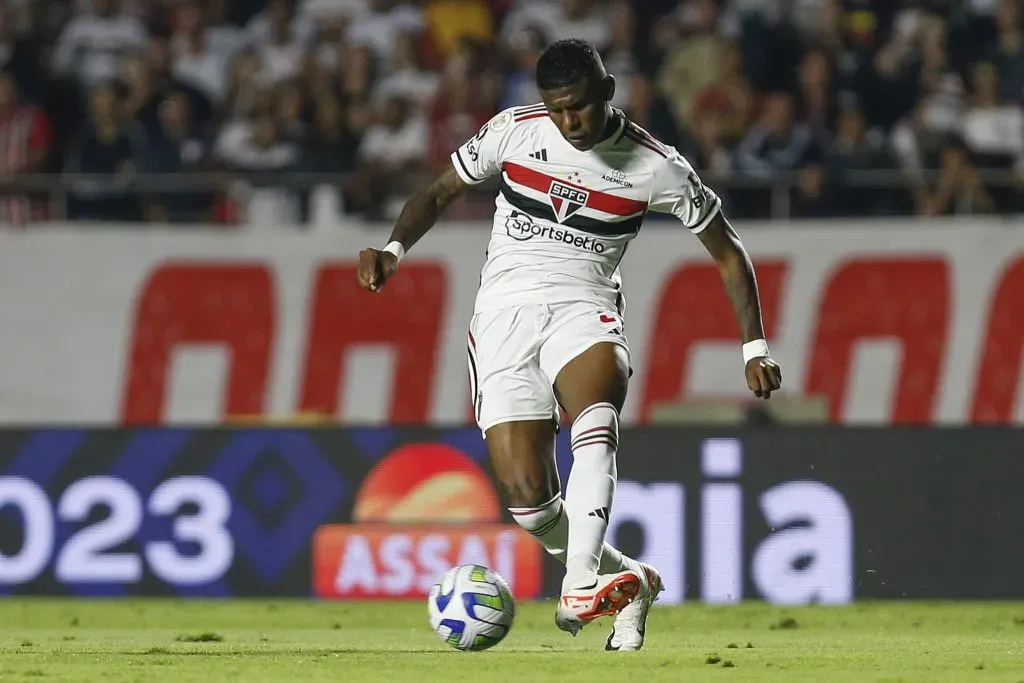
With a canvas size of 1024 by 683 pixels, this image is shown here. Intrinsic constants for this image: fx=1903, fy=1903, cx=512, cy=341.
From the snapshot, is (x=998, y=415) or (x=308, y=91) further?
(x=308, y=91)

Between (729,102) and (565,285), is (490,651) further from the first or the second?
(729,102)

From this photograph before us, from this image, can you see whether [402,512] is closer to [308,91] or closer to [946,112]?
[308,91]

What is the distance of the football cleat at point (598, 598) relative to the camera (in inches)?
267

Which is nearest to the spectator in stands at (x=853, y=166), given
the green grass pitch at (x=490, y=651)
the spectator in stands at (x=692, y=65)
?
the spectator in stands at (x=692, y=65)

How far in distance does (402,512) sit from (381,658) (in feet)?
14.7

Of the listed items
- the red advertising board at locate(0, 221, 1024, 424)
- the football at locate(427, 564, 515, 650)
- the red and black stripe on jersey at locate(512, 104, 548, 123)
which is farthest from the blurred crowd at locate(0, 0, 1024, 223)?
the football at locate(427, 564, 515, 650)

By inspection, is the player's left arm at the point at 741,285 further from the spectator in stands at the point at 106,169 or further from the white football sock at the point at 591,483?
the spectator in stands at the point at 106,169

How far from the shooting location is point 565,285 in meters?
7.47

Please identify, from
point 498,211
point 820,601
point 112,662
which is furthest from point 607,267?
point 820,601

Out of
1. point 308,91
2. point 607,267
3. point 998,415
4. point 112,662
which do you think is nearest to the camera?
point 112,662

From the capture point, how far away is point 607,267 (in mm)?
7625

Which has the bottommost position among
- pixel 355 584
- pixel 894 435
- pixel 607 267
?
pixel 355 584

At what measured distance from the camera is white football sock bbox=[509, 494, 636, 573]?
7383 millimetres

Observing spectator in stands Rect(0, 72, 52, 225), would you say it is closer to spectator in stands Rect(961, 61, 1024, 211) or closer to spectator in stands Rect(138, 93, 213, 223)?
spectator in stands Rect(138, 93, 213, 223)
